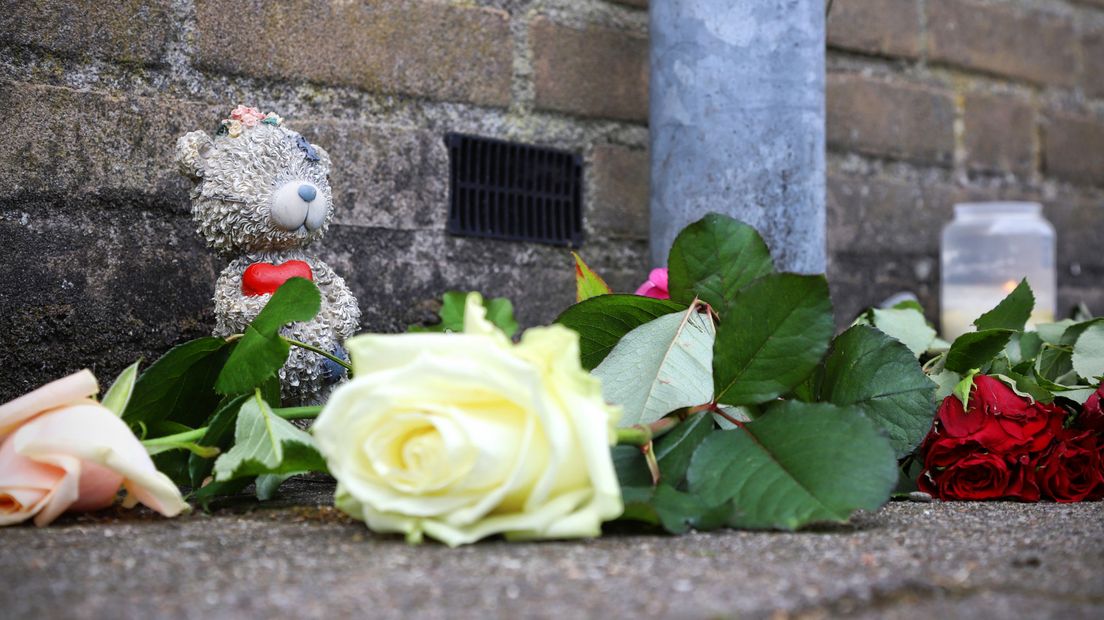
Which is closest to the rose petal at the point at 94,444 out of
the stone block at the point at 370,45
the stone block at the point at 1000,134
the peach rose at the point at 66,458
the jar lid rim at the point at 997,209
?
the peach rose at the point at 66,458

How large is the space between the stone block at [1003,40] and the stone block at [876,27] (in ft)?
0.15

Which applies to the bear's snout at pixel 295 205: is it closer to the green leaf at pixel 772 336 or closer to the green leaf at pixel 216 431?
the green leaf at pixel 216 431

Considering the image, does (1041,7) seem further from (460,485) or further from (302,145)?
A: (460,485)

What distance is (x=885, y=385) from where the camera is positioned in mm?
874

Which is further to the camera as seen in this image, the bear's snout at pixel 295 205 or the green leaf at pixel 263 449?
the bear's snout at pixel 295 205

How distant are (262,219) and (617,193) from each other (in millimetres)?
595

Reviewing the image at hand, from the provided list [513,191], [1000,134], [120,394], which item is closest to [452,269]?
[513,191]

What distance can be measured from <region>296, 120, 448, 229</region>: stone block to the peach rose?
20.9 inches

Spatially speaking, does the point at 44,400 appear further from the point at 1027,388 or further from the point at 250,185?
the point at 1027,388

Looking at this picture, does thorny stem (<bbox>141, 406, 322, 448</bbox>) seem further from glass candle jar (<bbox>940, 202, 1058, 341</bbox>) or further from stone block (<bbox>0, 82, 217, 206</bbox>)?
glass candle jar (<bbox>940, 202, 1058, 341</bbox>)

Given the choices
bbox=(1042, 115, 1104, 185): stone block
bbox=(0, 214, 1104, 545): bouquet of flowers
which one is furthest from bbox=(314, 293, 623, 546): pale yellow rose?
bbox=(1042, 115, 1104, 185): stone block

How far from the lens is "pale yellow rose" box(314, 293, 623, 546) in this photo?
2.10 ft

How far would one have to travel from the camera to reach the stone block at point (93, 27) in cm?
106

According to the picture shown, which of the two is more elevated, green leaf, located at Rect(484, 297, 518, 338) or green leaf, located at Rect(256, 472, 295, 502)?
green leaf, located at Rect(484, 297, 518, 338)
